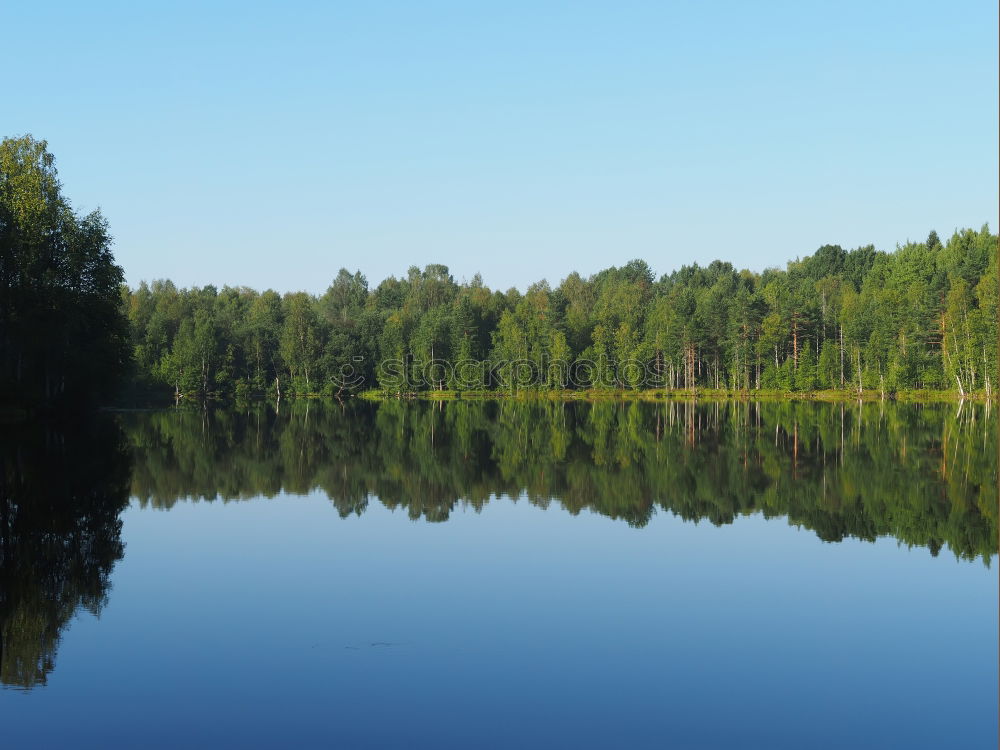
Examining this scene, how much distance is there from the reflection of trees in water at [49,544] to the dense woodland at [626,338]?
6474cm

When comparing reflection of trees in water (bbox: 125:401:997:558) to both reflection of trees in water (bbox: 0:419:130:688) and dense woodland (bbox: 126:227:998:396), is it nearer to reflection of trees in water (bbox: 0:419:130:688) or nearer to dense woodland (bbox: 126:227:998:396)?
reflection of trees in water (bbox: 0:419:130:688)

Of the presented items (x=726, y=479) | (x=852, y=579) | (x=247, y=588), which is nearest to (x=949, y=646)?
(x=852, y=579)

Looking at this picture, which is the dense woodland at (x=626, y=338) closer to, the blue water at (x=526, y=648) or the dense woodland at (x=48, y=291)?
the dense woodland at (x=48, y=291)

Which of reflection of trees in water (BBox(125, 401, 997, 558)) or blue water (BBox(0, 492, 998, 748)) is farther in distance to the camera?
reflection of trees in water (BBox(125, 401, 997, 558))

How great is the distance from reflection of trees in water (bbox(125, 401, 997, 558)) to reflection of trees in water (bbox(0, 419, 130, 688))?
61.6 inches

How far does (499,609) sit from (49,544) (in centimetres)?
790

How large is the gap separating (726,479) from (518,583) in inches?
519

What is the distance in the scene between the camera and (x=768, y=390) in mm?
100375

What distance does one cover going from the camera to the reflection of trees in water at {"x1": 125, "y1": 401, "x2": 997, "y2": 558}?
774 inches

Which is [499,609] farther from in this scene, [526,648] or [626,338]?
[626,338]

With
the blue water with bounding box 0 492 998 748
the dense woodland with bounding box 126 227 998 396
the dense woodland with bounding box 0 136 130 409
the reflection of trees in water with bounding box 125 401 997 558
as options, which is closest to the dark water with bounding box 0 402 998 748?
the blue water with bounding box 0 492 998 748

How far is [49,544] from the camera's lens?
15062mm

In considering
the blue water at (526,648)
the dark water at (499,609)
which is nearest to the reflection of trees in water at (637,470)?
the dark water at (499,609)

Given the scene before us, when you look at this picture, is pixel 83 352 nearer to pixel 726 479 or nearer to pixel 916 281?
pixel 726 479
